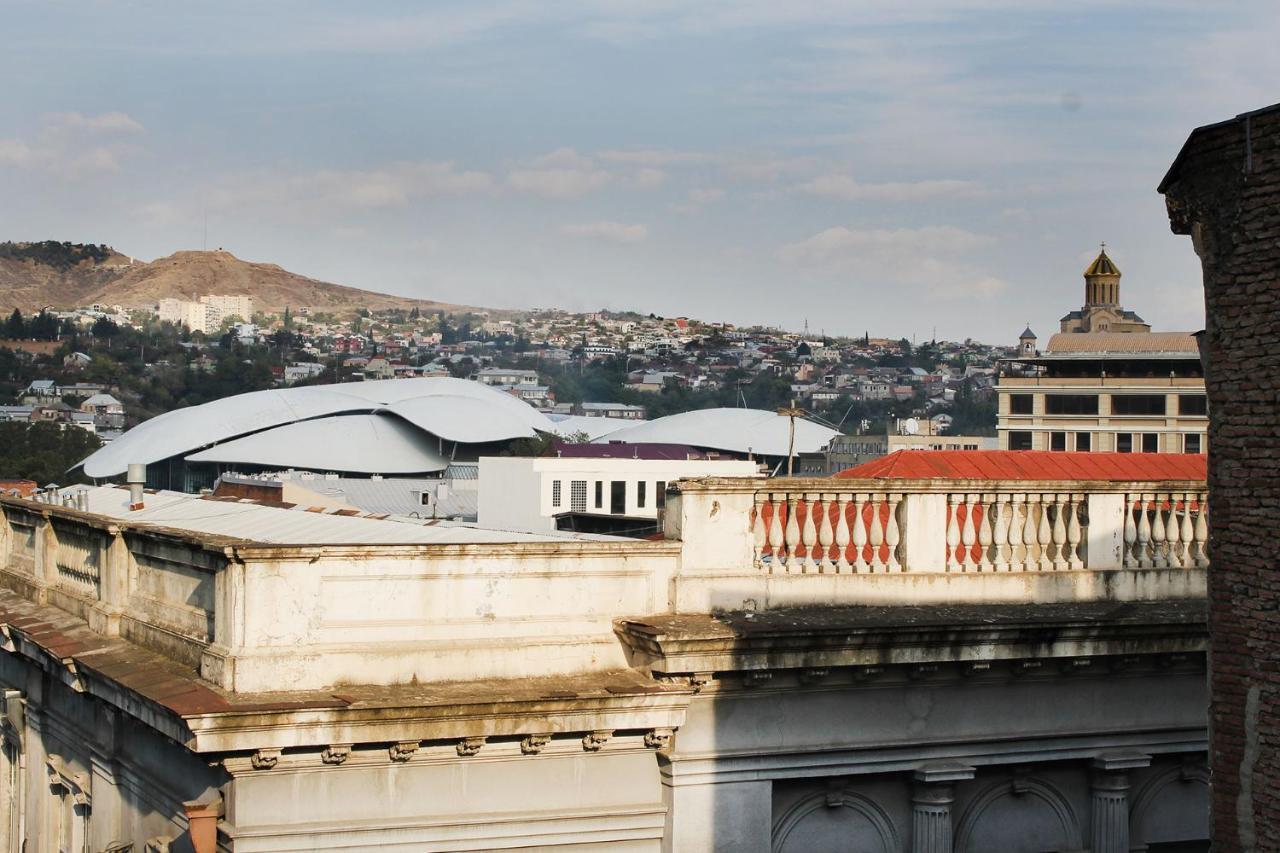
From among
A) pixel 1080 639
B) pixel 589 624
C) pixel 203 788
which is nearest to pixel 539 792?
pixel 589 624

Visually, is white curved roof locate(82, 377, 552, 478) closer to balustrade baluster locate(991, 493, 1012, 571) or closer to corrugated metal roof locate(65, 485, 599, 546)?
corrugated metal roof locate(65, 485, 599, 546)

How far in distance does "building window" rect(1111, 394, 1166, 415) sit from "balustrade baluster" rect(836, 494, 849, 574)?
102 metres

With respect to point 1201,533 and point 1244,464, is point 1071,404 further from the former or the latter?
point 1244,464

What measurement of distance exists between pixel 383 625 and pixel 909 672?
3.69 meters

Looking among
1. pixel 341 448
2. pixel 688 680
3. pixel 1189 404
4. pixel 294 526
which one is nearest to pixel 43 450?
pixel 341 448

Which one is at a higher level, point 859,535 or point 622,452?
point 622,452

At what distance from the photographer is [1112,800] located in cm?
1330

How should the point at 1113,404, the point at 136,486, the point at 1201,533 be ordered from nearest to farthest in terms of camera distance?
the point at 1201,533 → the point at 136,486 → the point at 1113,404

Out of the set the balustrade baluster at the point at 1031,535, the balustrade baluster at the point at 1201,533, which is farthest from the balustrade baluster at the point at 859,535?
the balustrade baluster at the point at 1201,533

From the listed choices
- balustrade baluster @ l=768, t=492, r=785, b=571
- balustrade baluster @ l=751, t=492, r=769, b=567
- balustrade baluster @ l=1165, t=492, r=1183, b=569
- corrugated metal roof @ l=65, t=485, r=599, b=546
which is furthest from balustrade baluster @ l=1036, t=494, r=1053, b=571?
corrugated metal roof @ l=65, t=485, r=599, b=546

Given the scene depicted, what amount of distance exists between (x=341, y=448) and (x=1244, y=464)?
145 m

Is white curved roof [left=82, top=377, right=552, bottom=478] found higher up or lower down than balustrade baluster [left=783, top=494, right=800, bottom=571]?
higher up

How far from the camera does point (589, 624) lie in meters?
12.0

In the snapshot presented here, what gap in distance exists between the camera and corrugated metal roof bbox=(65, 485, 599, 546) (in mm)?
17172
